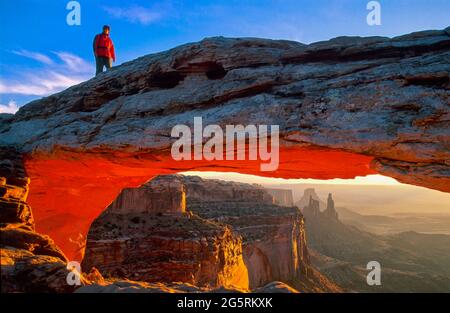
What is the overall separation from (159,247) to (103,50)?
55.8ft

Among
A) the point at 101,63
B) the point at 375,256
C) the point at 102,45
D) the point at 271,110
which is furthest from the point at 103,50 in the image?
the point at 375,256

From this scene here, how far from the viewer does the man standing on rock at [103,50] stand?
14008 mm

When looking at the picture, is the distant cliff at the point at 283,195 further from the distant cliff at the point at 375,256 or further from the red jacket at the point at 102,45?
the red jacket at the point at 102,45

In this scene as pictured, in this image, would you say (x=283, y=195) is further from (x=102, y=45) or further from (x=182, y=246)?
(x=102, y=45)

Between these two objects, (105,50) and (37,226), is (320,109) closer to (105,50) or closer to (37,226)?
(105,50)

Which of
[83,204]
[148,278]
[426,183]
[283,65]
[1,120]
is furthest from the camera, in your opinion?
[148,278]

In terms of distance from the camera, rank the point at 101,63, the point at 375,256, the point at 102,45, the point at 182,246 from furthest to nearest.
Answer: the point at 375,256, the point at 182,246, the point at 101,63, the point at 102,45

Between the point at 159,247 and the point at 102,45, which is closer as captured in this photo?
the point at 102,45

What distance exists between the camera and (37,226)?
59.5 ft

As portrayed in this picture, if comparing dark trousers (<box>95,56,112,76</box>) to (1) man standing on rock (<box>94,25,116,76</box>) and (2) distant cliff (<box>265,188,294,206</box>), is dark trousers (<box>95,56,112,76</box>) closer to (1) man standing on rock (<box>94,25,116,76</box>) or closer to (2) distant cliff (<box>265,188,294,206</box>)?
(1) man standing on rock (<box>94,25,116,76</box>)

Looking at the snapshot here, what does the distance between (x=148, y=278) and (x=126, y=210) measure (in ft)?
32.7

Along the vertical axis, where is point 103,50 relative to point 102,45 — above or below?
below

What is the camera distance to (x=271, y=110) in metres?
8.62
